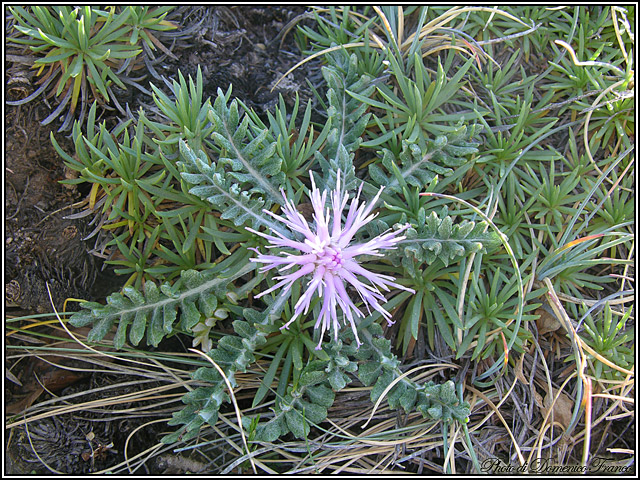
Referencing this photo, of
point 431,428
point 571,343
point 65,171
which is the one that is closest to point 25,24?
point 65,171

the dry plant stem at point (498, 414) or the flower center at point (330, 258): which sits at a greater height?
the flower center at point (330, 258)

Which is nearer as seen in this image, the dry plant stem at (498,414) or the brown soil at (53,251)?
the dry plant stem at (498,414)

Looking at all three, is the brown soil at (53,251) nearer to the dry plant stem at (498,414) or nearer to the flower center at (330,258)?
the flower center at (330,258)

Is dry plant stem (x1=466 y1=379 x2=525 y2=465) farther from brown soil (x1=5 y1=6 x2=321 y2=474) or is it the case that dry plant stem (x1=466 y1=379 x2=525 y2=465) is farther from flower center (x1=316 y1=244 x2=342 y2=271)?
brown soil (x1=5 y1=6 x2=321 y2=474)

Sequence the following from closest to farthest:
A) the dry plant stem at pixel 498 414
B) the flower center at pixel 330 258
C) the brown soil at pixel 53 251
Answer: the flower center at pixel 330 258 → the dry plant stem at pixel 498 414 → the brown soil at pixel 53 251

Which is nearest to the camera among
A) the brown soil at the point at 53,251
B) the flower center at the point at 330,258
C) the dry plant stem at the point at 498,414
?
the flower center at the point at 330,258

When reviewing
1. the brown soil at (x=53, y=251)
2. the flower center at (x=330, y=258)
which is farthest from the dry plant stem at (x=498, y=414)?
the brown soil at (x=53, y=251)

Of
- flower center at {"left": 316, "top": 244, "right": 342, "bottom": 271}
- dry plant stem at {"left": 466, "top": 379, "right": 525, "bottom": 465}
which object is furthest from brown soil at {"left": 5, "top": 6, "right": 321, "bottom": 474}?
dry plant stem at {"left": 466, "top": 379, "right": 525, "bottom": 465}

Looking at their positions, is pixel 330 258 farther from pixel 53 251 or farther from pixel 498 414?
pixel 53 251
